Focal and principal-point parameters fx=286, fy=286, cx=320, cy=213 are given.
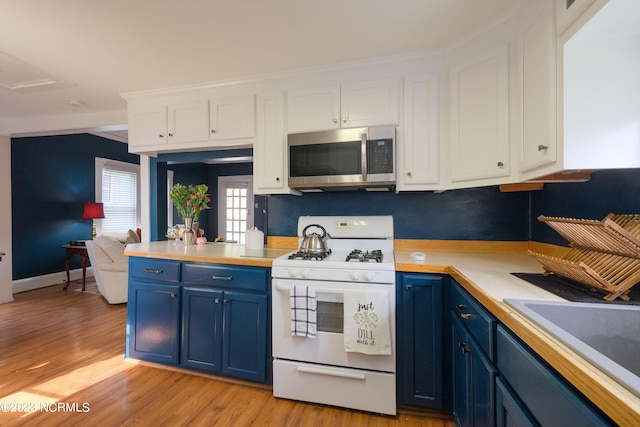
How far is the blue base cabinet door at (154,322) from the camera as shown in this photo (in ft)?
6.89

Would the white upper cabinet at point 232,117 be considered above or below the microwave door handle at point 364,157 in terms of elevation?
above

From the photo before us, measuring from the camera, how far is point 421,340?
1.66m

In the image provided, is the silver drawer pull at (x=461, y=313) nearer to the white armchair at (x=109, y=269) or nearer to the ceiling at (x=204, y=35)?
the ceiling at (x=204, y=35)

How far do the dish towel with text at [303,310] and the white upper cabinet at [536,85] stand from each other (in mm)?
1356

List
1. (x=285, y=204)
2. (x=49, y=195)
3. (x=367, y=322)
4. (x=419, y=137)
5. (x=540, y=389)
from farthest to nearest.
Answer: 1. (x=49, y=195)
2. (x=285, y=204)
3. (x=419, y=137)
4. (x=367, y=322)
5. (x=540, y=389)

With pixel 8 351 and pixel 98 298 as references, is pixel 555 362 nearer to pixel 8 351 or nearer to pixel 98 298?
pixel 8 351

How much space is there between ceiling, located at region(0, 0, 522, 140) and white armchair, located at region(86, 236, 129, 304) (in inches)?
77.6

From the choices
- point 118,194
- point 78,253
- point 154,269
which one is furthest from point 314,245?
point 118,194

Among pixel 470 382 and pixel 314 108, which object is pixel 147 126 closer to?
pixel 314 108

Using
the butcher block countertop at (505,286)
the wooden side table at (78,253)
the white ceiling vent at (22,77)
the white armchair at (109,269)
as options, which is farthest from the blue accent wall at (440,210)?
the wooden side table at (78,253)

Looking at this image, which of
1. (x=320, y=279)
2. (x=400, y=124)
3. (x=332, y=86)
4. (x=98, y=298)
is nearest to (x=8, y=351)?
(x=98, y=298)

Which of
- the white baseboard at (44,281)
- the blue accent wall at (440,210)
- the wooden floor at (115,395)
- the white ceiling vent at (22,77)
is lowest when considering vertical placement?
the wooden floor at (115,395)

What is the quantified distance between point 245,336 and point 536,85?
2.17 m

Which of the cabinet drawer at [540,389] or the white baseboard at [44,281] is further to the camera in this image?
the white baseboard at [44,281]
